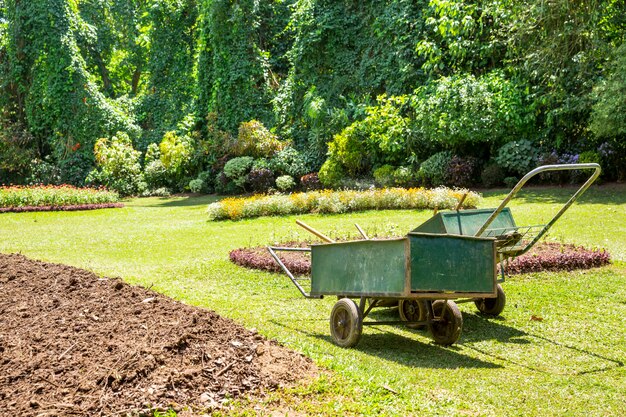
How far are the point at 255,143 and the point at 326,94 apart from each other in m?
3.21

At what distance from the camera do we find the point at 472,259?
6207mm

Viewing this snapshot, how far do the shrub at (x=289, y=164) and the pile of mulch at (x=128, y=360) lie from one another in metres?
17.6

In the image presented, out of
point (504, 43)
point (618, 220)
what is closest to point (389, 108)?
point (504, 43)

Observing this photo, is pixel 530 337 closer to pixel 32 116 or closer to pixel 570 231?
pixel 570 231

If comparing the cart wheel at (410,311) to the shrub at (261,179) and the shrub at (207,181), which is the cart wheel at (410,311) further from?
the shrub at (207,181)

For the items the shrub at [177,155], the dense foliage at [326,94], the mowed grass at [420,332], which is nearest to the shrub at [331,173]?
the dense foliage at [326,94]

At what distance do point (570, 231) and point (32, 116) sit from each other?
24981 mm

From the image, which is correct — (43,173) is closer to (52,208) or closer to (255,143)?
(52,208)

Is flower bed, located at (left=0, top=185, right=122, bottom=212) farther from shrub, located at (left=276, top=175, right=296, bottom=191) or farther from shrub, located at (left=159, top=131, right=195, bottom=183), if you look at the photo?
shrub, located at (left=276, top=175, right=296, bottom=191)

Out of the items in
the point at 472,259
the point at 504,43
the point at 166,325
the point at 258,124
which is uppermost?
the point at 504,43

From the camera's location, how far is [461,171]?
772 inches

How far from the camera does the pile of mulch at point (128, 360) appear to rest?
14.4ft

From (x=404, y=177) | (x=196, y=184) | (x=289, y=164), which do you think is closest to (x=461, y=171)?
(x=404, y=177)

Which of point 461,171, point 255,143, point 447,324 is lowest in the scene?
point 447,324
